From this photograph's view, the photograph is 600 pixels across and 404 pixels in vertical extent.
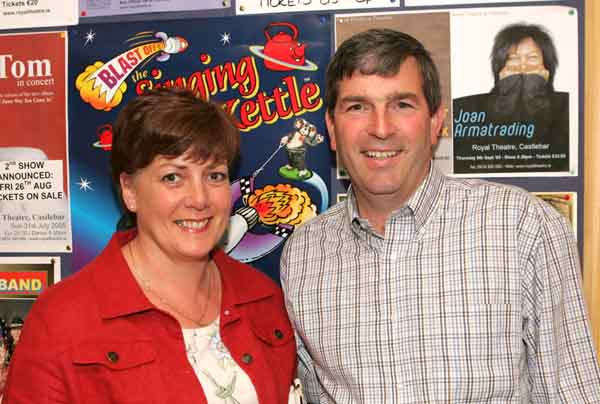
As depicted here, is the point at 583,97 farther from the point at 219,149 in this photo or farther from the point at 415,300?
the point at 219,149

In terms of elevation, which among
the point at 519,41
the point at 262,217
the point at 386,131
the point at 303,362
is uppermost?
the point at 519,41

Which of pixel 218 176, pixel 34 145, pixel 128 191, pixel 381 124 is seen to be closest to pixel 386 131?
pixel 381 124

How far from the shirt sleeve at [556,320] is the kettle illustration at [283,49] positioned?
88 cm

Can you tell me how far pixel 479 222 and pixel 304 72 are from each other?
0.75 m

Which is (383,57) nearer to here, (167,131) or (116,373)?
(167,131)

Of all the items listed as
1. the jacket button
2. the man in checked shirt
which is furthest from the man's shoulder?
the jacket button

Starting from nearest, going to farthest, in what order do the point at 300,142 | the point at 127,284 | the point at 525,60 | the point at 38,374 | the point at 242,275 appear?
the point at 38,374 → the point at 127,284 → the point at 242,275 → the point at 525,60 → the point at 300,142

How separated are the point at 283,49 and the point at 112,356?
1.07m

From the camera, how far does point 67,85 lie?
7.00ft

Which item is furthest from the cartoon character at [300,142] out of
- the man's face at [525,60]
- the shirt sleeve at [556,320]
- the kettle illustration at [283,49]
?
the shirt sleeve at [556,320]

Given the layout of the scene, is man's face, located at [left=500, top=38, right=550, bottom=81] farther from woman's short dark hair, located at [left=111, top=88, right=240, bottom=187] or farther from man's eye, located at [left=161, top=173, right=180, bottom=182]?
man's eye, located at [left=161, top=173, right=180, bottom=182]

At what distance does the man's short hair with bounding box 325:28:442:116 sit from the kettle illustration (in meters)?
0.35

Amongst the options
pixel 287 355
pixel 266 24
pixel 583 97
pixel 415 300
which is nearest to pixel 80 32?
pixel 266 24

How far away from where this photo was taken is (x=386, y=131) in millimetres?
1598
